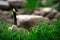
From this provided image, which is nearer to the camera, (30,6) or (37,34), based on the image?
(37,34)

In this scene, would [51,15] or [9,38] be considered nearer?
[9,38]

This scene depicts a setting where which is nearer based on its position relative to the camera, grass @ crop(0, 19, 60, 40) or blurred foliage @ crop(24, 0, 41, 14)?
grass @ crop(0, 19, 60, 40)

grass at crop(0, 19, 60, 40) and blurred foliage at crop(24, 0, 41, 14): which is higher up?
grass at crop(0, 19, 60, 40)

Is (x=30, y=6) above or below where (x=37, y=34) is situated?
below

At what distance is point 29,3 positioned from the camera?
477 inches

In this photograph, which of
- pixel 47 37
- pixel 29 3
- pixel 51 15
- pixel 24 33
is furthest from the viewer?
pixel 29 3

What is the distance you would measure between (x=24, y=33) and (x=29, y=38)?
1.52 feet

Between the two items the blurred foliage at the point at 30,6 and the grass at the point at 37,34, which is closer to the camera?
the grass at the point at 37,34

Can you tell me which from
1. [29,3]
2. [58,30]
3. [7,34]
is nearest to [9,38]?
[7,34]

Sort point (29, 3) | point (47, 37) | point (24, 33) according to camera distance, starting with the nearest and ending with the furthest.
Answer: point (47, 37), point (24, 33), point (29, 3)

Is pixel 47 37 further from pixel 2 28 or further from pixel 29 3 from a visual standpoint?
pixel 29 3

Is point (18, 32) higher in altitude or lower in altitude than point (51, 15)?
higher

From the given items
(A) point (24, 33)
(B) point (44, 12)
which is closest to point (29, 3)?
(B) point (44, 12)

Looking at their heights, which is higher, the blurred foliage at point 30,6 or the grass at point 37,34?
the grass at point 37,34
